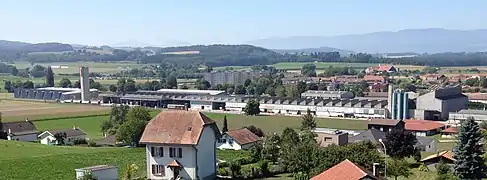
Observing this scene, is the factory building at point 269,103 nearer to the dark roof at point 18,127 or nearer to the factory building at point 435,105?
the factory building at point 435,105

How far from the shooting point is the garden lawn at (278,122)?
5328 centimetres

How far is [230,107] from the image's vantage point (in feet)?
241

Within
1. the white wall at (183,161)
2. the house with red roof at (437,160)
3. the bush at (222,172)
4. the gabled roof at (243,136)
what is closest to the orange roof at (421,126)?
the gabled roof at (243,136)

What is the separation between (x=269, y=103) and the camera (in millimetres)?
70562

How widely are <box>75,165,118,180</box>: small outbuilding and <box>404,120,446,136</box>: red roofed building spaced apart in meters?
30.9

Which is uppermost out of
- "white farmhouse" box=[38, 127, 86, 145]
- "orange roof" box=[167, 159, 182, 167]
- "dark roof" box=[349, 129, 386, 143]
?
"orange roof" box=[167, 159, 182, 167]

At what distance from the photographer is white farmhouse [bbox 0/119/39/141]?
43.6 metres

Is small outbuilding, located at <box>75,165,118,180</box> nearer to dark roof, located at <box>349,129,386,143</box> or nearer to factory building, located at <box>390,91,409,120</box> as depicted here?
dark roof, located at <box>349,129,386,143</box>

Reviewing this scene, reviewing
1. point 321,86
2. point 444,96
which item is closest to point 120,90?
Result: point 321,86

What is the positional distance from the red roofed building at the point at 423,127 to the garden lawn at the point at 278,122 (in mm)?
3880

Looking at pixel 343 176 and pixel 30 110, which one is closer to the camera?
pixel 343 176

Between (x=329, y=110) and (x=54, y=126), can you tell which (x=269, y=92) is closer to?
(x=329, y=110)

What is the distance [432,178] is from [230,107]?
46.7 metres

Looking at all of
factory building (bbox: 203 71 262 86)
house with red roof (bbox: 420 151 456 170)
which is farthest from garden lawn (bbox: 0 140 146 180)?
factory building (bbox: 203 71 262 86)
